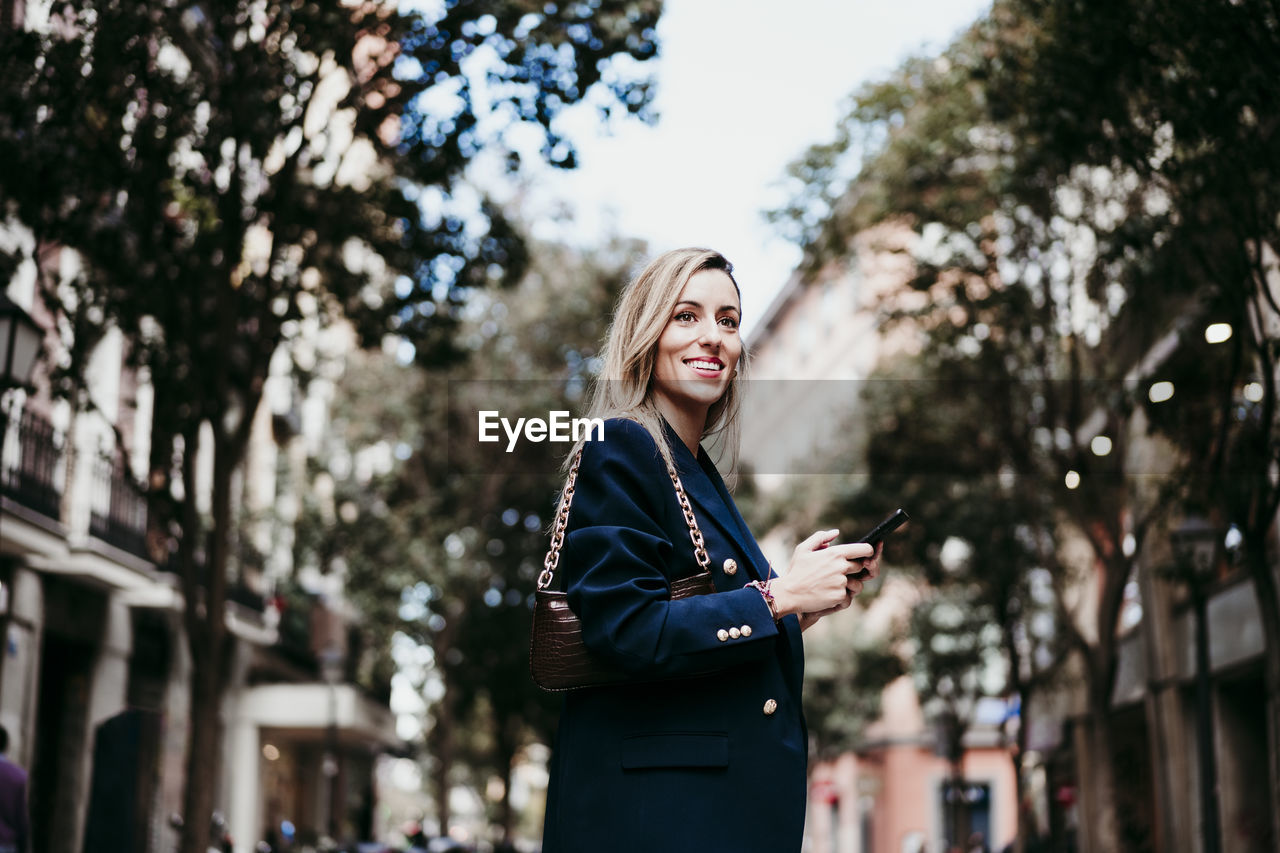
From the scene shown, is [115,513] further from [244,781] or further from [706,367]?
[706,367]

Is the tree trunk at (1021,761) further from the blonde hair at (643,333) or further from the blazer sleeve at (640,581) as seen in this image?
the blazer sleeve at (640,581)

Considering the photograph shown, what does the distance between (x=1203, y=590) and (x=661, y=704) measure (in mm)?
12404

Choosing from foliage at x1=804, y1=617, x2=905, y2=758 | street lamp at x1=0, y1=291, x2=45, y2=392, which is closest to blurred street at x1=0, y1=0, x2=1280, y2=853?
street lamp at x1=0, y1=291, x2=45, y2=392

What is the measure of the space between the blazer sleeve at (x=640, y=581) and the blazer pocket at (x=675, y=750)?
0.36 feet

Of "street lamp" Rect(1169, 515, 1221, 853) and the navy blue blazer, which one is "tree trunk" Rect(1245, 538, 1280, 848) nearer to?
"street lamp" Rect(1169, 515, 1221, 853)

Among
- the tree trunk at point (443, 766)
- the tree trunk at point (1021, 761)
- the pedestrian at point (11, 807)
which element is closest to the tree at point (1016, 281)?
the tree trunk at point (1021, 761)

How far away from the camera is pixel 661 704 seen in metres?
2.41

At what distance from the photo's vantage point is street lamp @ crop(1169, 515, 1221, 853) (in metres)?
13.6

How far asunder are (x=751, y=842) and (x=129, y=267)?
11.4 metres

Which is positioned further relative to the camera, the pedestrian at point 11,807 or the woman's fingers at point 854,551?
the pedestrian at point 11,807

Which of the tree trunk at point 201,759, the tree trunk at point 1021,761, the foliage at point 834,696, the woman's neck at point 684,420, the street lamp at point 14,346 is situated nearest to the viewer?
the woman's neck at point 684,420

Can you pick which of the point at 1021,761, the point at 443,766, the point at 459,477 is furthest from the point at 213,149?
the point at 443,766

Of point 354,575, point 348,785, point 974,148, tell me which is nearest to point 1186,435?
point 974,148

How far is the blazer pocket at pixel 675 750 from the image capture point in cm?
236
